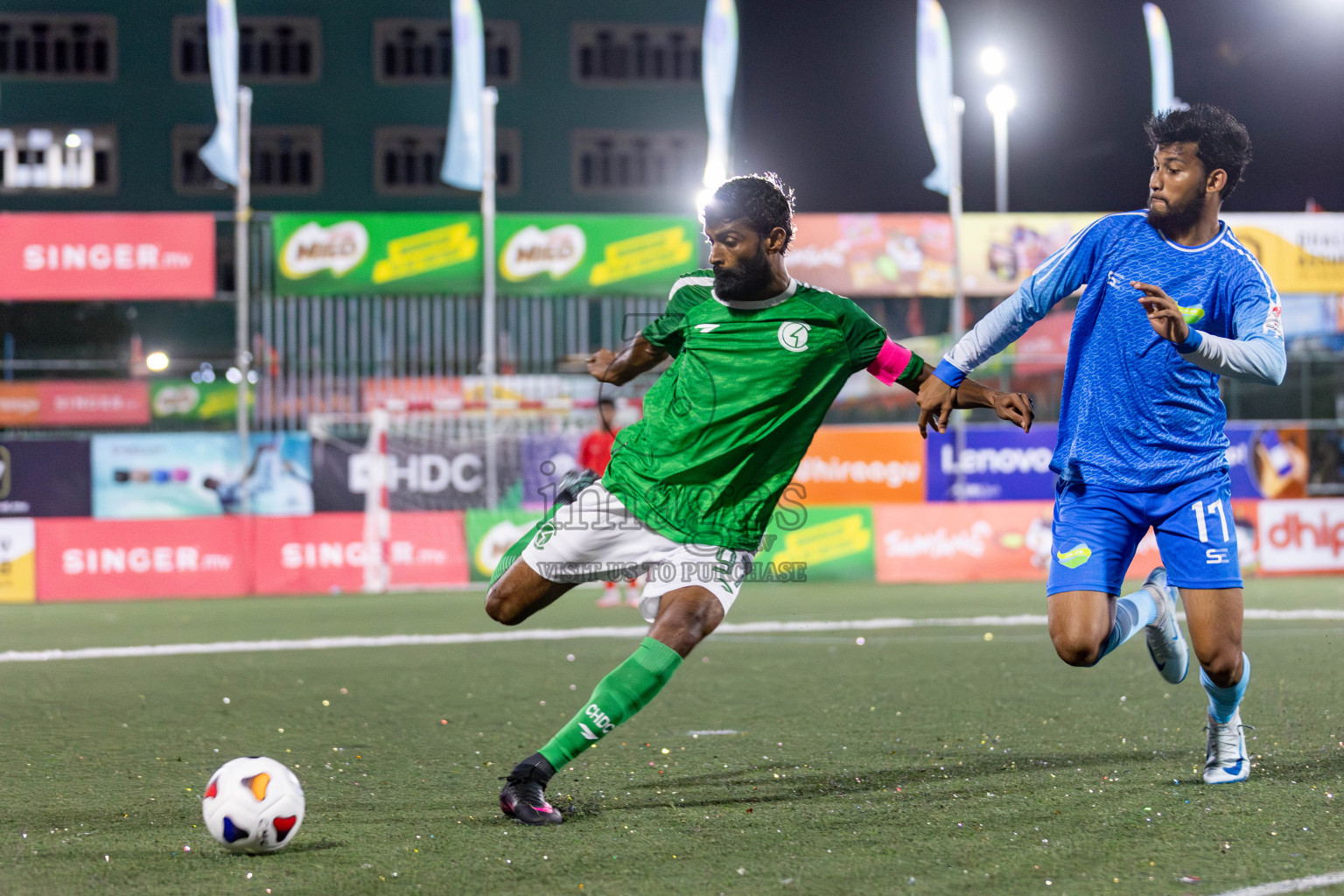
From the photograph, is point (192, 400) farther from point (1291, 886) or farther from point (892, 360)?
point (1291, 886)

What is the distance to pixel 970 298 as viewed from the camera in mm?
20484

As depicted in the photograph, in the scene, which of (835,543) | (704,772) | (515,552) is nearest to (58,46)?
(835,543)

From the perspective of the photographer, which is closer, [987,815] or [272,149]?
[987,815]

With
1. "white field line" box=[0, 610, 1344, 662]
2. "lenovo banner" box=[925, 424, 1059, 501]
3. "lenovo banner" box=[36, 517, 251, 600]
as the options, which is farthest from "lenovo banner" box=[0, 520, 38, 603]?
"lenovo banner" box=[925, 424, 1059, 501]

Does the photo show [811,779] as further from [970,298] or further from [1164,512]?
[970,298]

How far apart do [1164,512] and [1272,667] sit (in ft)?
14.6

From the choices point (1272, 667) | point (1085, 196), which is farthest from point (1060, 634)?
point (1085, 196)

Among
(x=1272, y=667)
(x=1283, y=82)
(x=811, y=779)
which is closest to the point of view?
(x=811, y=779)

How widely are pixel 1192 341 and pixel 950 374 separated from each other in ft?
2.76

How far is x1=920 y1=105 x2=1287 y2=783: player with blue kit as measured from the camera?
187 inches

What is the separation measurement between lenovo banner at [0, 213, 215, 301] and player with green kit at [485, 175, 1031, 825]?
46.1 feet

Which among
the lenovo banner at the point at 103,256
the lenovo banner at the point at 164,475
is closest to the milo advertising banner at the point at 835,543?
the lenovo banner at the point at 164,475

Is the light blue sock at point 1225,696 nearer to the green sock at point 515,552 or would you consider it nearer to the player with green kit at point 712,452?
the player with green kit at point 712,452

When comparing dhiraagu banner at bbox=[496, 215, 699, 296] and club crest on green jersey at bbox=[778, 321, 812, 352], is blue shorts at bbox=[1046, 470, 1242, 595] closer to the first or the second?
club crest on green jersey at bbox=[778, 321, 812, 352]
